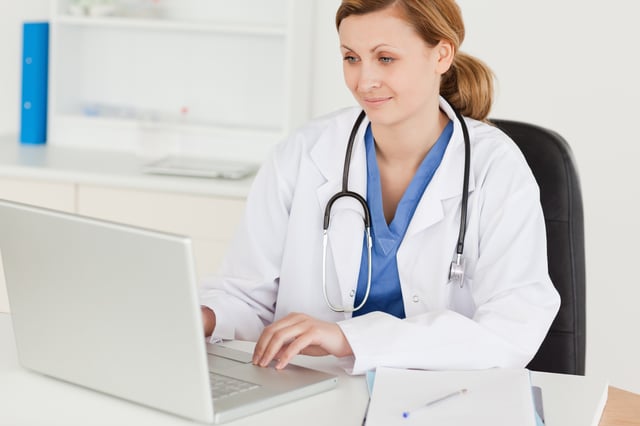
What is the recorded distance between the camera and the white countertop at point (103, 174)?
2778 millimetres

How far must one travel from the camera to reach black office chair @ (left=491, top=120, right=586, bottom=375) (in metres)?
1.83

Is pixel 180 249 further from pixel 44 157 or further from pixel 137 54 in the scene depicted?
pixel 137 54

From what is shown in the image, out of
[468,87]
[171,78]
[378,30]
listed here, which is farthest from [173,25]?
[378,30]

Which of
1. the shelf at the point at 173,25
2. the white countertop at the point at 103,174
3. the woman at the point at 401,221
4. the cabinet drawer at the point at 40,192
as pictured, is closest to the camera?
the woman at the point at 401,221

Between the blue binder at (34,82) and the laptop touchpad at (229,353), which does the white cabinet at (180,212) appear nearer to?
the blue binder at (34,82)

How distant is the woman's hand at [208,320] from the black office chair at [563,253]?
61cm

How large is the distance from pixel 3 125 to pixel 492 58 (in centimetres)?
169

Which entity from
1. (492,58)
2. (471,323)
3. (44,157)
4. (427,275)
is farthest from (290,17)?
(471,323)

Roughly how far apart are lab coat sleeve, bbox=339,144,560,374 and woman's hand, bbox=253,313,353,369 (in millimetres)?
23

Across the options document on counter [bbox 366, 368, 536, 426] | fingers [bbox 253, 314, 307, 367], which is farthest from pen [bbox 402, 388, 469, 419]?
fingers [bbox 253, 314, 307, 367]

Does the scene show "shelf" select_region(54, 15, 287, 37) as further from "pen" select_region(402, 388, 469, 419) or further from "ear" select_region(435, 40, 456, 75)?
"pen" select_region(402, 388, 469, 419)

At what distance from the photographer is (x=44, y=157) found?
3053 mm

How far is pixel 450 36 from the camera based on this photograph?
1727mm

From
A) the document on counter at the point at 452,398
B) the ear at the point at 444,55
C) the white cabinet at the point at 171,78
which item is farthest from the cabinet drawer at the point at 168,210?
the document on counter at the point at 452,398
